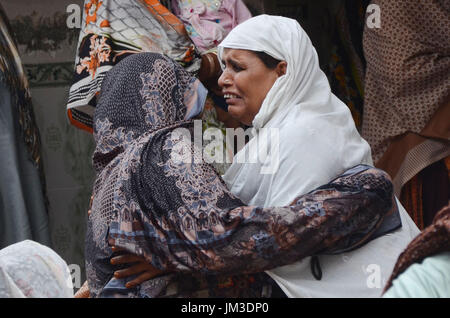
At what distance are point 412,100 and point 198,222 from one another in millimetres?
1383

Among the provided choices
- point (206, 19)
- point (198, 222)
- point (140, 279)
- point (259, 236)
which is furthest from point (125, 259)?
point (206, 19)

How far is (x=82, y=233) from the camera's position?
375cm

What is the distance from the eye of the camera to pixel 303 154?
6.81 feet

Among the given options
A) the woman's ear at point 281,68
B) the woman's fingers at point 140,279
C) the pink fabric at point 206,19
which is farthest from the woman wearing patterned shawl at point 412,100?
the woman's fingers at point 140,279

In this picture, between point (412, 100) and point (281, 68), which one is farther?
→ point (412, 100)

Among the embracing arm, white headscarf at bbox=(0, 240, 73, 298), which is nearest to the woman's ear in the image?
the embracing arm

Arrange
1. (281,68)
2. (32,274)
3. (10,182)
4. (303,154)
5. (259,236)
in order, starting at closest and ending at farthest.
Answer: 1. (32,274)
2. (259,236)
3. (303,154)
4. (281,68)
5. (10,182)

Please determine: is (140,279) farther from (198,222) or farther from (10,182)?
(10,182)

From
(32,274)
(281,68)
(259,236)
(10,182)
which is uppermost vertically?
(281,68)

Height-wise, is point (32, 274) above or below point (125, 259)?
above

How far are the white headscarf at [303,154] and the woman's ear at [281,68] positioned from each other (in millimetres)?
24

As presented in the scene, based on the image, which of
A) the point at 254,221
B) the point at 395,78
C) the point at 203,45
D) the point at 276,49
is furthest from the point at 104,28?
the point at 254,221

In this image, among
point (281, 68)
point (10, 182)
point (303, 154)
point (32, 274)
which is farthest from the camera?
point (10, 182)
